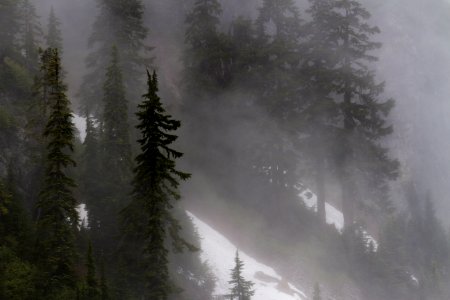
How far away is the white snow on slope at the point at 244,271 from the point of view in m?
27.6

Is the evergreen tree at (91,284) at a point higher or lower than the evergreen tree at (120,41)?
lower

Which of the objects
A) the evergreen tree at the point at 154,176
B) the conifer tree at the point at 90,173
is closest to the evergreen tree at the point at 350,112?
the conifer tree at the point at 90,173

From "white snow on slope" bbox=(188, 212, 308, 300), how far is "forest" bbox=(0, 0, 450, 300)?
16cm

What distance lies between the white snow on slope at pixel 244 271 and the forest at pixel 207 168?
0.16 metres

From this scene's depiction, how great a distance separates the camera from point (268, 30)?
63.0 m

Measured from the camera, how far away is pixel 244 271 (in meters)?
29.6

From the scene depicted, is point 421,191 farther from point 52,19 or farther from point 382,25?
point 52,19

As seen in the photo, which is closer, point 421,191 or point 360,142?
point 360,142

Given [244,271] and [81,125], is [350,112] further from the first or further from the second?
[81,125]

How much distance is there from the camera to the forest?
58.0 ft

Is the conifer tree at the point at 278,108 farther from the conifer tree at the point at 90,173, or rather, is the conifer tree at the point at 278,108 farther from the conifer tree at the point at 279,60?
the conifer tree at the point at 90,173

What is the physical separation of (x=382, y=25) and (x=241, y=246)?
5085 centimetres

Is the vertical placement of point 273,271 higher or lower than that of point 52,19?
lower

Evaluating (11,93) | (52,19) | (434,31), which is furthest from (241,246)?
(434,31)
